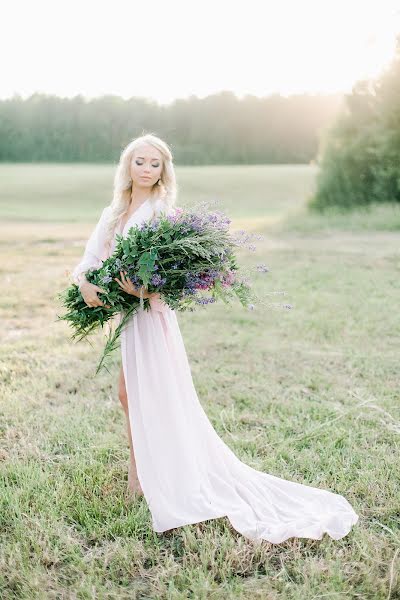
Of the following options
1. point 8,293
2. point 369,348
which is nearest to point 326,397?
point 369,348

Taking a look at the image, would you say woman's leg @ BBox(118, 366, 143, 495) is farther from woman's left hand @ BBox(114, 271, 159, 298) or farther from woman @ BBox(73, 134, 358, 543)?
woman's left hand @ BBox(114, 271, 159, 298)

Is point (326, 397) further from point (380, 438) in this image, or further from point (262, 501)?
point (262, 501)

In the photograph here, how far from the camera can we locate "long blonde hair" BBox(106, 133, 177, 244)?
338 centimetres

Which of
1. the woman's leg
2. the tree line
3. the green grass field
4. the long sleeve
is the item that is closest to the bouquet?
the long sleeve

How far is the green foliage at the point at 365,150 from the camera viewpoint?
769 inches

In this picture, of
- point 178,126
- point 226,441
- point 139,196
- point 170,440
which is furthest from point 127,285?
point 178,126

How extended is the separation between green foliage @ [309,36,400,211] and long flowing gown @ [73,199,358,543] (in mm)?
17842

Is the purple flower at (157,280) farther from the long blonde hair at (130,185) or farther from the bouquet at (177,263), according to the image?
the long blonde hair at (130,185)

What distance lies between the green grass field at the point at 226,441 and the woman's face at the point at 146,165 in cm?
46

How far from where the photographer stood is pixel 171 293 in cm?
305

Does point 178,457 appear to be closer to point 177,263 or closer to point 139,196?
point 177,263

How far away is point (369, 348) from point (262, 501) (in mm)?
3552

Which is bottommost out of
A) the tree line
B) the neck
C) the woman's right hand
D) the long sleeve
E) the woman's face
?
the woman's right hand

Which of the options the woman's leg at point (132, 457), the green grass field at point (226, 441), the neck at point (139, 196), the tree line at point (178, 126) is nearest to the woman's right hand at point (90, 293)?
the woman's leg at point (132, 457)
